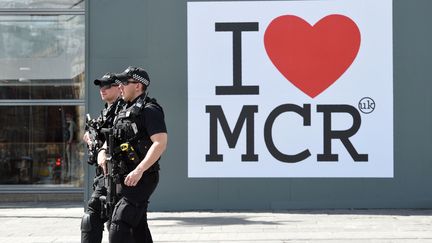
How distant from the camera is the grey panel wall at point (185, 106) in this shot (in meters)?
10.3

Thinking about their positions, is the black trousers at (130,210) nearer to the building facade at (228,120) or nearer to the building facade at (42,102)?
the building facade at (228,120)

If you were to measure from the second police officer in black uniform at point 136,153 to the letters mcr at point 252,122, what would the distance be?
15.2 feet

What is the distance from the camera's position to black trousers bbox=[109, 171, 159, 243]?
5.30 metres

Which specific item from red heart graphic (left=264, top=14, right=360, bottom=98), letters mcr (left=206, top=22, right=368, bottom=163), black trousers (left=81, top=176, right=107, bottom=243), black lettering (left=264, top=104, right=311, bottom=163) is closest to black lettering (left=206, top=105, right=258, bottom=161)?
letters mcr (left=206, top=22, right=368, bottom=163)

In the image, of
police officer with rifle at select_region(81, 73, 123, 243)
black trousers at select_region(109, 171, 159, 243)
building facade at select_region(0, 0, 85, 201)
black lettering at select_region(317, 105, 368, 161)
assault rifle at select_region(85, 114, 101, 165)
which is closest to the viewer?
black trousers at select_region(109, 171, 159, 243)

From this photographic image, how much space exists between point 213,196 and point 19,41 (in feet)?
16.5

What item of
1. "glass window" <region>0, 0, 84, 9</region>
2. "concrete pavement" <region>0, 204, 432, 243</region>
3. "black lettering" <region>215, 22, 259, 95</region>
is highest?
"glass window" <region>0, 0, 84, 9</region>

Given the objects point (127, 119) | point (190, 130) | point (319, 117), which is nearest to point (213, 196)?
point (190, 130)

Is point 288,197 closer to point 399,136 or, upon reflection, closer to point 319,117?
point 319,117

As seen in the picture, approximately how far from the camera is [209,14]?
1036 centimetres

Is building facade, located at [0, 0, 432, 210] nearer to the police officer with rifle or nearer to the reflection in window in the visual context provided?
the reflection in window

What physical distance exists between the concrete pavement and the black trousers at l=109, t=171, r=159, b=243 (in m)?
2.66

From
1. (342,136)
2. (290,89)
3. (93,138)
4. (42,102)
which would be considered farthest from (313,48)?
(42,102)

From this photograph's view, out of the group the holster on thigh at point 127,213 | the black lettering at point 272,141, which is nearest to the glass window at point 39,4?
the black lettering at point 272,141
